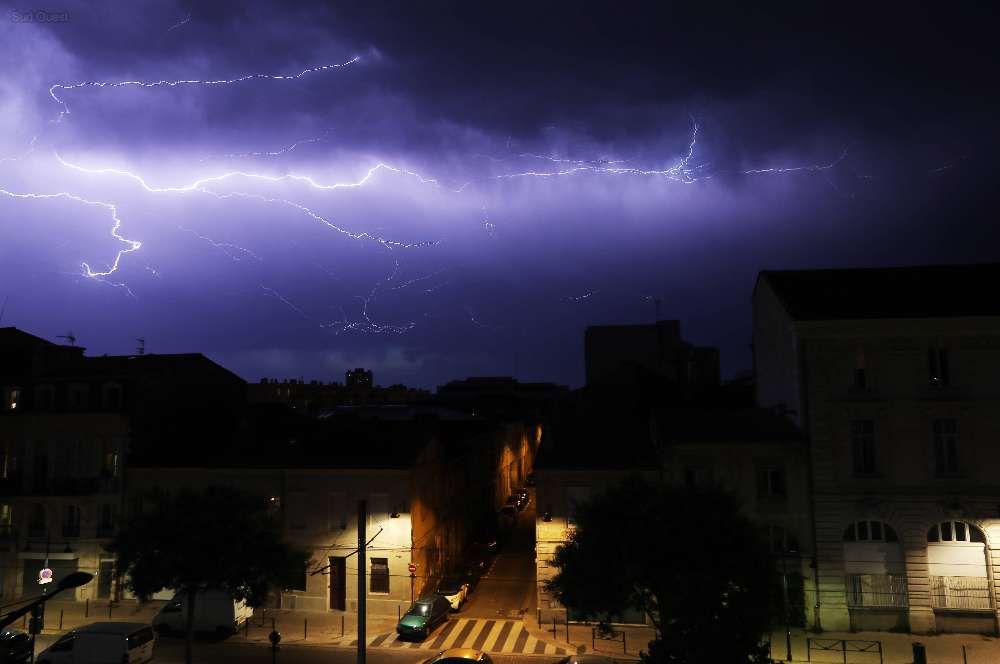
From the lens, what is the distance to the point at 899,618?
28.7m

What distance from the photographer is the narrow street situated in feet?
107

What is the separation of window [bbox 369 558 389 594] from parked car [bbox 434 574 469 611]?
8.12 ft

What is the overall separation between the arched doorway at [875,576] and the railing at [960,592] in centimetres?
127

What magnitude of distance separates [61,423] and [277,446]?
11.6 meters

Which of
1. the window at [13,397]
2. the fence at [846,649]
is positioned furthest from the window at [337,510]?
the fence at [846,649]

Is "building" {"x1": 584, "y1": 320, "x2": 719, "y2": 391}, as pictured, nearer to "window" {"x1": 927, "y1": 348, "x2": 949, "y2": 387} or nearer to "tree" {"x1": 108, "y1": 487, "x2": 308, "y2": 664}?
"window" {"x1": 927, "y1": 348, "x2": 949, "y2": 387}

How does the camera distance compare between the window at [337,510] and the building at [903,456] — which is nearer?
the building at [903,456]

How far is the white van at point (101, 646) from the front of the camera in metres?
23.7

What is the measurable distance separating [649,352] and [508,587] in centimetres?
4236

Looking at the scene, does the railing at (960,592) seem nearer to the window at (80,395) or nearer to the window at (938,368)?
the window at (938,368)

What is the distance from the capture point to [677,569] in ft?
67.7

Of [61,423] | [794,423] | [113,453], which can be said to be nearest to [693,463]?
[794,423]

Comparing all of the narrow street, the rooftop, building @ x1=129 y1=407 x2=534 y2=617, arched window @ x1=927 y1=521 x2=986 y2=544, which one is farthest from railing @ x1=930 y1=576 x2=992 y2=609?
building @ x1=129 y1=407 x2=534 y2=617

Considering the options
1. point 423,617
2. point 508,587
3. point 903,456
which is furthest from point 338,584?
point 903,456
